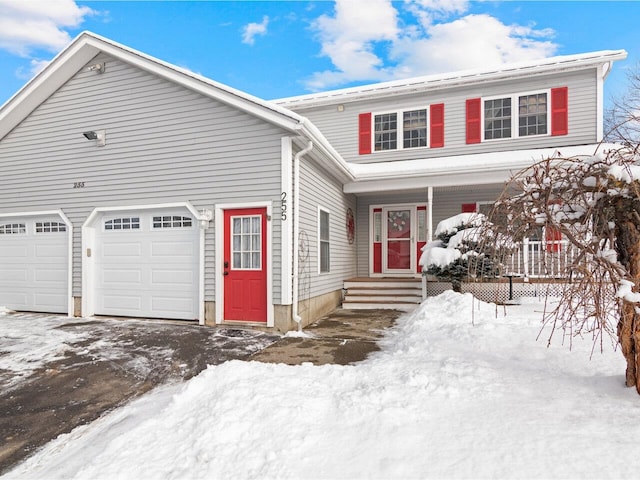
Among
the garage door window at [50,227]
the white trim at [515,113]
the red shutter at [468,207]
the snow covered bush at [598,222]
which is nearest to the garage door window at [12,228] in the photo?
the garage door window at [50,227]

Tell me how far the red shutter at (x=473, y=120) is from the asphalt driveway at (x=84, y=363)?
7765 mm

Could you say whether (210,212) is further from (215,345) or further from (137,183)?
(215,345)

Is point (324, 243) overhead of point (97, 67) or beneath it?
beneath

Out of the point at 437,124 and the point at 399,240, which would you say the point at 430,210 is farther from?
the point at 437,124

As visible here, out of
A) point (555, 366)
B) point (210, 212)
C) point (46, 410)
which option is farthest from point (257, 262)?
point (555, 366)

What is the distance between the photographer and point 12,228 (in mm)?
8594

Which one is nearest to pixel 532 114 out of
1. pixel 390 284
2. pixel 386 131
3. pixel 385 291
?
pixel 386 131

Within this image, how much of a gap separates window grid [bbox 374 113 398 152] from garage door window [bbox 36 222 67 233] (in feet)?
26.9

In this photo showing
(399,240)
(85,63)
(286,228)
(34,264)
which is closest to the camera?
(286,228)

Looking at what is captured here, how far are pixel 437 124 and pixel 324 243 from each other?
203 inches

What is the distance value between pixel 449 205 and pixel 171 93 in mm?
7366

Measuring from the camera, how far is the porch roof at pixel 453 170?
26.5ft

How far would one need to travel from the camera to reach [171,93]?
7039 mm

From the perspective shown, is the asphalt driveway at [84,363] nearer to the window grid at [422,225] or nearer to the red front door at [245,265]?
the red front door at [245,265]
